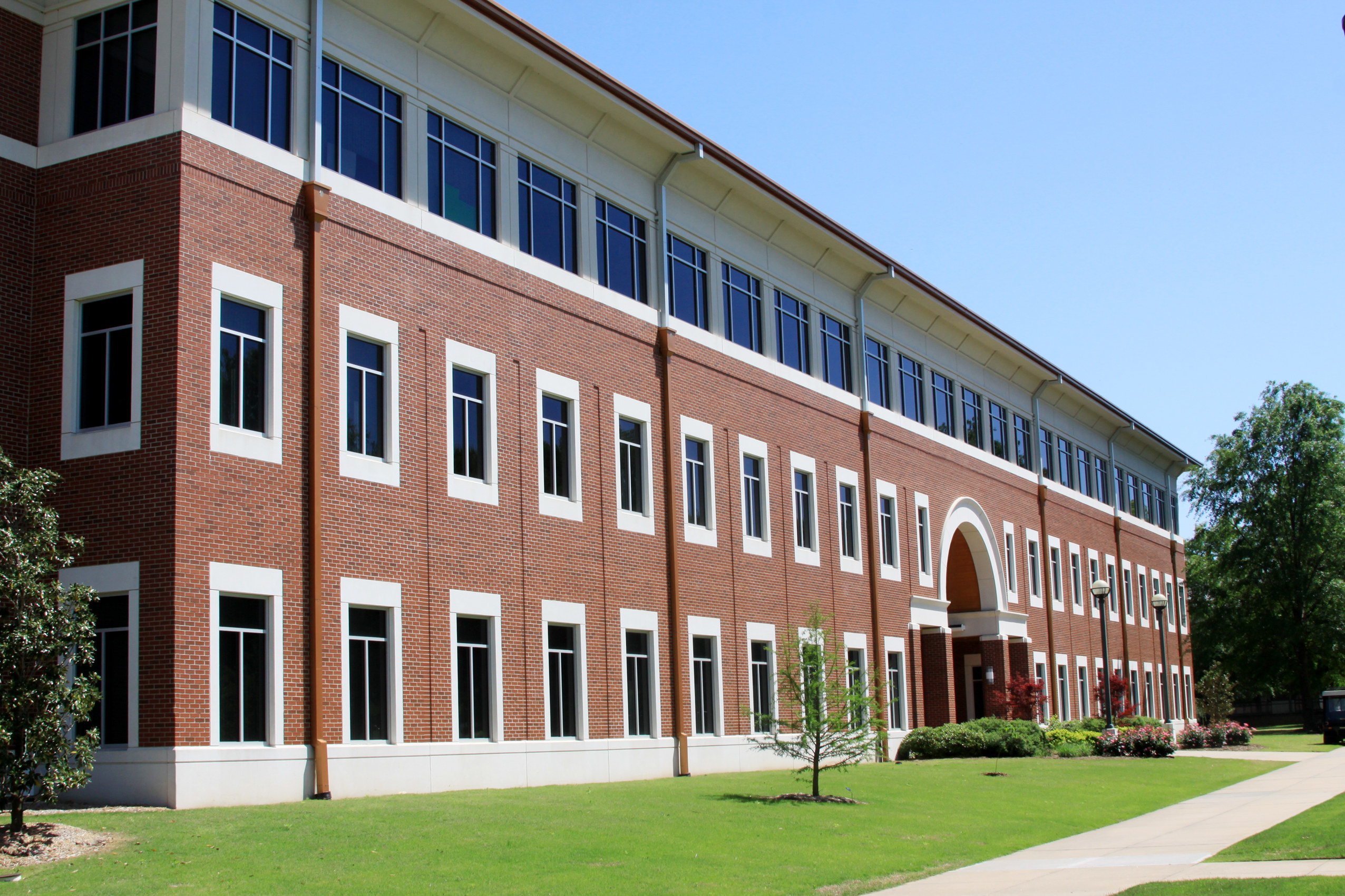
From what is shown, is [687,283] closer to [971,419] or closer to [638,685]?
[638,685]

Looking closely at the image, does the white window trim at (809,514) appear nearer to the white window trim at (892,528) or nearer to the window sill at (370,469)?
the white window trim at (892,528)

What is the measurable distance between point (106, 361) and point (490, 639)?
26.1 feet

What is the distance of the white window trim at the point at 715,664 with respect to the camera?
29.3 m

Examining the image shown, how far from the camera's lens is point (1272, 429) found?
78000mm

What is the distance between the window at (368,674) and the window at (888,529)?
2104cm

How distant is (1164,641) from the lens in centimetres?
5297

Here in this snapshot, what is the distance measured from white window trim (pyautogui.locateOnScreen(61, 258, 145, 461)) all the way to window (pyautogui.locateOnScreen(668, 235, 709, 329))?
1352 cm

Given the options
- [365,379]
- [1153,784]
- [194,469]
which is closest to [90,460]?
[194,469]

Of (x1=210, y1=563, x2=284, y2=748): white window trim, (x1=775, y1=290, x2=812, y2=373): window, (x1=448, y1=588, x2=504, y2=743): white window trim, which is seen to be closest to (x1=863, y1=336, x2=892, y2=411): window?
(x1=775, y1=290, x2=812, y2=373): window

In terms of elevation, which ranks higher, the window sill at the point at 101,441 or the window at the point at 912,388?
the window at the point at 912,388

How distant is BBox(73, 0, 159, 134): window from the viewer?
64.3ft

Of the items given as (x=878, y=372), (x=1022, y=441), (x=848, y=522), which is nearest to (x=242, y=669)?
(x=848, y=522)

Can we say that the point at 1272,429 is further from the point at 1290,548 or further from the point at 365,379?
the point at 365,379

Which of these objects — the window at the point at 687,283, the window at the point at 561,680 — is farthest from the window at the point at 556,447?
the window at the point at 687,283
